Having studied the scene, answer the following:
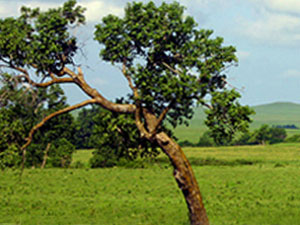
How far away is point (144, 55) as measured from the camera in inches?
1094

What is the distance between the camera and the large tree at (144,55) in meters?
26.5

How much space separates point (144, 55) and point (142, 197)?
93.3ft

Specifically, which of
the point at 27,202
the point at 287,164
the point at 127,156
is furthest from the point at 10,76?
the point at 287,164

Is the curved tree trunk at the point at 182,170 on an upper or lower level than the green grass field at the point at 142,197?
upper

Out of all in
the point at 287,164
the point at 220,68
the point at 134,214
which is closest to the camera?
the point at 220,68

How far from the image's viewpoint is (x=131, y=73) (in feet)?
88.9

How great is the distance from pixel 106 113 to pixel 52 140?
64.9 meters

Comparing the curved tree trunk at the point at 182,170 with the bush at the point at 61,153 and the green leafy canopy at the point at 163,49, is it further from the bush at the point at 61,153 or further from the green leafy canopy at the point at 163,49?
the bush at the point at 61,153

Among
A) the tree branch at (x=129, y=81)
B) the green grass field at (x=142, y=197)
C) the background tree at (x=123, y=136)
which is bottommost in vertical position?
the green grass field at (x=142, y=197)

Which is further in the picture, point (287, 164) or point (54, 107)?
point (287, 164)

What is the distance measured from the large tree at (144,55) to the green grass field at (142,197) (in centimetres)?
295

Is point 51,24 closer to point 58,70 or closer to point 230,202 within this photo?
point 58,70

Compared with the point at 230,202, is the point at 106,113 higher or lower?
higher

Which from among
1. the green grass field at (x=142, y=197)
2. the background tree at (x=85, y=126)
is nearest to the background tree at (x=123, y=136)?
the green grass field at (x=142, y=197)
